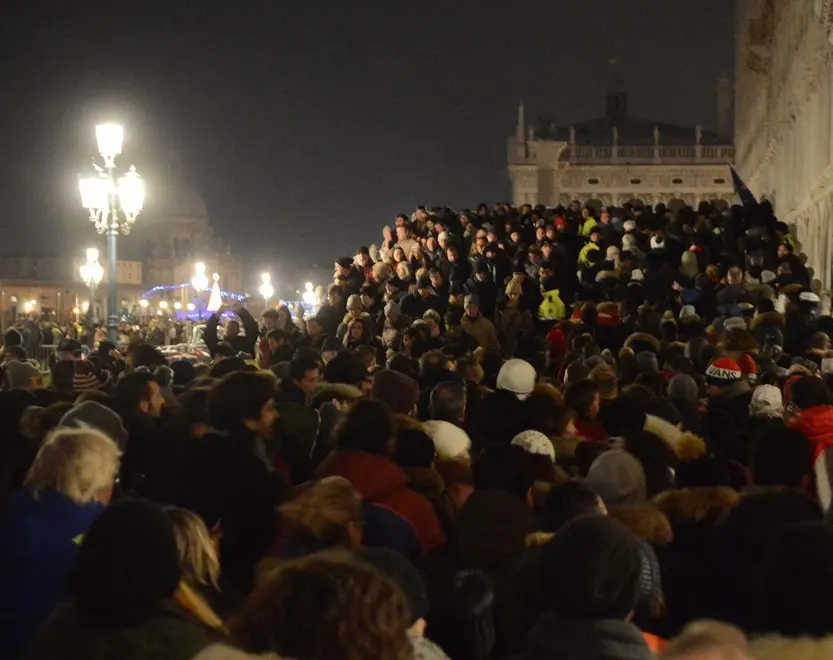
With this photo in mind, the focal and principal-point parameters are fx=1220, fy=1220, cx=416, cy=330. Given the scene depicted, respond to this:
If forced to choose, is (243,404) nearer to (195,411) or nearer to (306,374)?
(195,411)

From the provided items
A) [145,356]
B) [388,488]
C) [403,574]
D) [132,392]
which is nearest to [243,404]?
[388,488]

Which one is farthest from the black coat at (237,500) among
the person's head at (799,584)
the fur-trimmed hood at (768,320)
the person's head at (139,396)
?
the fur-trimmed hood at (768,320)

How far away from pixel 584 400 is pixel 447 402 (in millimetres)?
996

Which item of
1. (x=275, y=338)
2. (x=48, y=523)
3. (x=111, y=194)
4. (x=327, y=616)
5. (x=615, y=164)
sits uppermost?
(x=615, y=164)

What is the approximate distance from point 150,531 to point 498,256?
1522 cm

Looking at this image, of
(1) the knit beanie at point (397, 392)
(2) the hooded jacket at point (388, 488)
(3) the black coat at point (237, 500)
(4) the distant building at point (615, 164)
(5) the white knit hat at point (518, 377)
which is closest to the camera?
(3) the black coat at point (237, 500)

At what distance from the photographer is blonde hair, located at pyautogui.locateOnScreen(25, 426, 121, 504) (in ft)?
14.8

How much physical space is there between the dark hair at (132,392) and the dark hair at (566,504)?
3308mm

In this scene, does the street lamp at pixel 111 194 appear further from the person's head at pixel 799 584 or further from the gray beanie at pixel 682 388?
the person's head at pixel 799 584

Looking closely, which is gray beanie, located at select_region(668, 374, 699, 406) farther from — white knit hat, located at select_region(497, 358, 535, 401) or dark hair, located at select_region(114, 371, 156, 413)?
→ dark hair, located at select_region(114, 371, 156, 413)

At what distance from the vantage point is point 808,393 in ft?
23.2

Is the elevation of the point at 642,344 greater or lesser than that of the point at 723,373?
greater

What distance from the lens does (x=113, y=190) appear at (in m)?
16.6

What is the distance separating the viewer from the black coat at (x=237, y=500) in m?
5.10
